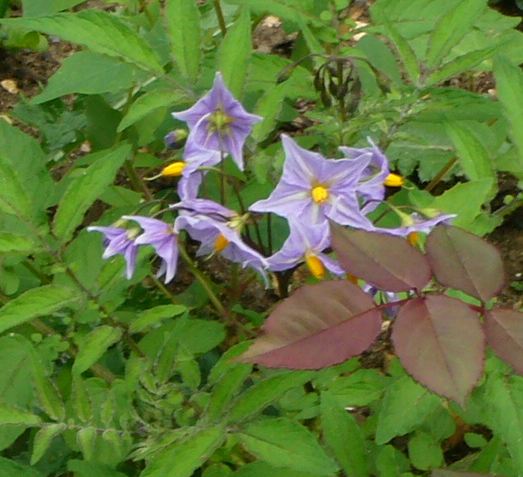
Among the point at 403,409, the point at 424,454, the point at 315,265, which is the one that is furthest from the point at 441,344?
the point at 424,454

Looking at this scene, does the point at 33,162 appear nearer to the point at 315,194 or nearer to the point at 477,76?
the point at 315,194

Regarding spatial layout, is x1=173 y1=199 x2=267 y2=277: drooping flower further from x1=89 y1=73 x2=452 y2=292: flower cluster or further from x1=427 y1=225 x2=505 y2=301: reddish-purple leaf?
x1=427 y1=225 x2=505 y2=301: reddish-purple leaf

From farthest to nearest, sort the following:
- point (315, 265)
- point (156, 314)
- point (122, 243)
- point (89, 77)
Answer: point (89, 77) → point (156, 314) → point (122, 243) → point (315, 265)

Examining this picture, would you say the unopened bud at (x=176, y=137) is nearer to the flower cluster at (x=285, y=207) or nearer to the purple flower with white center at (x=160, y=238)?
the flower cluster at (x=285, y=207)

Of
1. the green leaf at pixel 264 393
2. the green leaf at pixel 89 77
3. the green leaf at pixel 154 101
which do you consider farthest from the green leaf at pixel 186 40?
the green leaf at pixel 264 393

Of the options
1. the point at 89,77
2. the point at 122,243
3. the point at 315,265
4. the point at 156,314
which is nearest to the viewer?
the point at 315,265

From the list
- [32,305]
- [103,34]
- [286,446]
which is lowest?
[286,446]

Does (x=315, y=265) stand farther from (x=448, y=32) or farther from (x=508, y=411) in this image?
(x=448, y=32)
